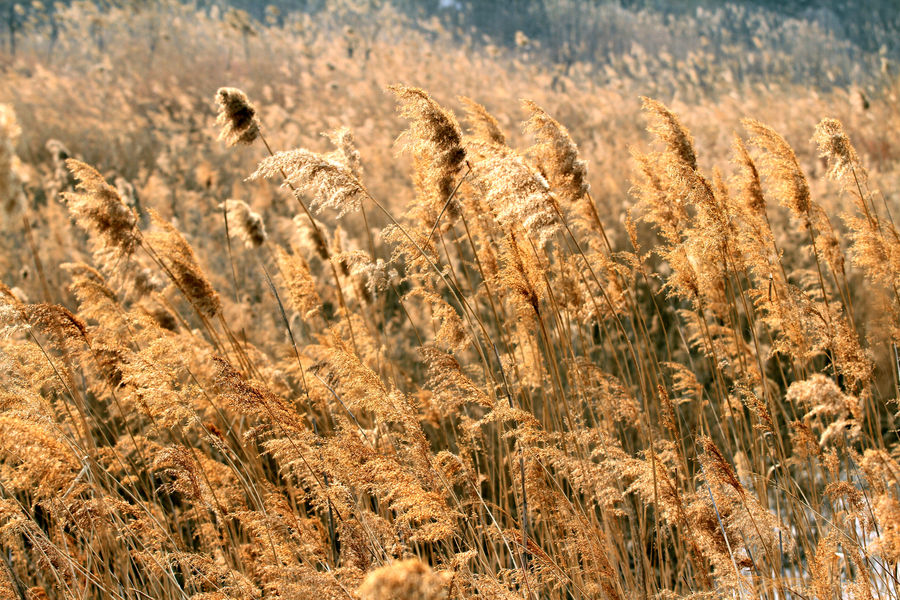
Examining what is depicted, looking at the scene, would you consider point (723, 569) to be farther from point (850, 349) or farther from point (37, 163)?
point (37, 163)

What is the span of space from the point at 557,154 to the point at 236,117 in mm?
1326

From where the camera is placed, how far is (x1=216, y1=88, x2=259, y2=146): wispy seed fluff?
2588 mm

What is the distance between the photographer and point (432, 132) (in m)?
2.07

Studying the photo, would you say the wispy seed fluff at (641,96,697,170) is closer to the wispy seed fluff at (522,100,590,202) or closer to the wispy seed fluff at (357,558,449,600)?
the wispy seed fluff at (522,100,590,202)

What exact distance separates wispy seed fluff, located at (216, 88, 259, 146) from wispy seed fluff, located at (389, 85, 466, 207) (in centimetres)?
82

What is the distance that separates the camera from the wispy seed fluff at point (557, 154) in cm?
218

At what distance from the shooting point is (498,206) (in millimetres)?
2203

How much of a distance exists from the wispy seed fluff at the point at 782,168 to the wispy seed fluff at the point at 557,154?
2.22 feet

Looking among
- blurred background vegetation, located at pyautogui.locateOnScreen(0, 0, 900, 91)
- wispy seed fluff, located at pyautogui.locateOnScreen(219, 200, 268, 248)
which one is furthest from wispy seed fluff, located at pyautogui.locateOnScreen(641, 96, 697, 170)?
blurred background vegetation, located at pyautogui.locateOnScreen(0, 0, 900, 91)

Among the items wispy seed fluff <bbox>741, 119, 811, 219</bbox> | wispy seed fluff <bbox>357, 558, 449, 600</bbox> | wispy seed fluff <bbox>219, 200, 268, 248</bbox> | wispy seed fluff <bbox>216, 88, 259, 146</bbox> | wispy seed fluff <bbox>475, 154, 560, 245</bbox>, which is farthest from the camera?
wispy seed fluff <bbox>219, 200, 268, 248</bbox>

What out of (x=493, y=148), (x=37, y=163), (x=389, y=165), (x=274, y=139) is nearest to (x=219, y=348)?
(x=493, y=148)

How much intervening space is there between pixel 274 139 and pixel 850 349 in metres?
9.30

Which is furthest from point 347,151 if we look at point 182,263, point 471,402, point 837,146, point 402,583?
point 402,583

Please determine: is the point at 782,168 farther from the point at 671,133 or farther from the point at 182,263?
the point at 182,263
